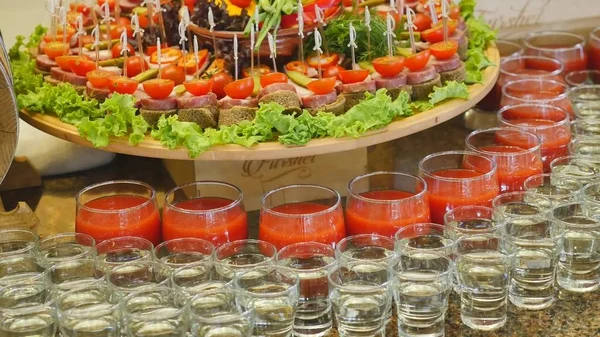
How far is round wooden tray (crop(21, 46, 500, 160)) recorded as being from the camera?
7.84ft

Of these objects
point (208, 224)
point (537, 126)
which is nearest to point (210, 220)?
point (208, 224)

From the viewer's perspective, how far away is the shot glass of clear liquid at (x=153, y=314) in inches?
75.5

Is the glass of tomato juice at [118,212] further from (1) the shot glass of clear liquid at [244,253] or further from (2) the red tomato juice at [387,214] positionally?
(2) the red tomato juice at [387,214]

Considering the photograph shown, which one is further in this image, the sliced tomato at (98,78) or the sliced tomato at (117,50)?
the sliced tomato at (117,50)

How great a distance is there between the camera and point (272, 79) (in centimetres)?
259

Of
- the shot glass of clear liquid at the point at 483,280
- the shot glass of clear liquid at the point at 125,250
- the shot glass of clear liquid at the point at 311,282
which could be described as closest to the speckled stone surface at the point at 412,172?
the shot glass of clear liquid at the point at 483,280

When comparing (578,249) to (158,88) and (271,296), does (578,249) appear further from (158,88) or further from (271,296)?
(158,88)

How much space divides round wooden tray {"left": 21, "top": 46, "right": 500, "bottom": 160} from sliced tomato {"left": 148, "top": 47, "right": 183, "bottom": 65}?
351 millimetres

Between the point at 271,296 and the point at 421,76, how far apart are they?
95 cm

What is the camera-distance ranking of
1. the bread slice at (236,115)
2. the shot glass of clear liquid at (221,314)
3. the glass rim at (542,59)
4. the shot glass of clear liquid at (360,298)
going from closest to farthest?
the shot glass of clear liquid at (221,314) → the shot glass of clear liquid at (360,298) → the bread slice at (236,115) → the glass rim at (542,59)

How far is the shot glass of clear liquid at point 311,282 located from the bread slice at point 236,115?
18.6 inches

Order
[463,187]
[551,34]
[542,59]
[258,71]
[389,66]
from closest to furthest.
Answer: [463,187]
[389,66]
[258,71]
[542,59]
[551,34]

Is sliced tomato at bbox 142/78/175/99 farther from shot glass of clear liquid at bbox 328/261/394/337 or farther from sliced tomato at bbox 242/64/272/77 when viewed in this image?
shot glass of clear liquid at bbox 328/261/394/337

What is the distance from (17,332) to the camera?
1.97 meters
